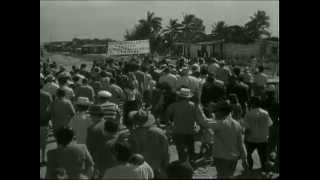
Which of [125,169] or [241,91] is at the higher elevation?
[241,91]

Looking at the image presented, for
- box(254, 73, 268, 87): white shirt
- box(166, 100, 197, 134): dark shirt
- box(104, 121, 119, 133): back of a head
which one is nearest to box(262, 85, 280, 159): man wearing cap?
box(166, 100, 197, 134): dark shirt

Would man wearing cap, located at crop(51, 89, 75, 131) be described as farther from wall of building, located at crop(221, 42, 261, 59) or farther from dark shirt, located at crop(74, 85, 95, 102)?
wall of building, located at crop(221, 42, 261, 59)

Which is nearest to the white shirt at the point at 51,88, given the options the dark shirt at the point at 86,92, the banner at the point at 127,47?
the dark shirt at the point at 86,92

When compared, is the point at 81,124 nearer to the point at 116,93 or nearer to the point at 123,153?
the point at 123,153

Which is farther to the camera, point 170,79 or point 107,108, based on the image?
point 170,79

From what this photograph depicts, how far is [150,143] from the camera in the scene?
6.87m

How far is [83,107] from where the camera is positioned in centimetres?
786

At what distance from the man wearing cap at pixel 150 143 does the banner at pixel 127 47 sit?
40.4 feet

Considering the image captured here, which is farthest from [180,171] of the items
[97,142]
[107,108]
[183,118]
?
[183,118]

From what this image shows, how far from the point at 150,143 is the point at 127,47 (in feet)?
43.7

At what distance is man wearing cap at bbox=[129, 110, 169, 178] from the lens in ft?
22.5

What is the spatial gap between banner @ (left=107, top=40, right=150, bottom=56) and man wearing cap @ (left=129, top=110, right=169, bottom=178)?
12317mm
